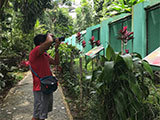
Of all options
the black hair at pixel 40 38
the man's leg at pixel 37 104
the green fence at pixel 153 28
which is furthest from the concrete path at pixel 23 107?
the green fence at pixel 153 28

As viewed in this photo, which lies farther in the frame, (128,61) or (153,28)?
(153,28)

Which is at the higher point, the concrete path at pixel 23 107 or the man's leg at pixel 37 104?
the man's leg at pixel 37 104

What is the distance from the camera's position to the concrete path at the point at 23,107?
336cm

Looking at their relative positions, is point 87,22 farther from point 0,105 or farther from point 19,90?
point 0,105

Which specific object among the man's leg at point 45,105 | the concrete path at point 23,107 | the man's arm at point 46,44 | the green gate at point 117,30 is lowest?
the concrete path at point 23,107

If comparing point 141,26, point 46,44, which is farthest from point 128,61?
point 141,26

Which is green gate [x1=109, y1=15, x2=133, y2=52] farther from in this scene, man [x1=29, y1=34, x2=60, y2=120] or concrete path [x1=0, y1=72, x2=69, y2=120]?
man [x1=29, y1=34, x2=60, y2=120]

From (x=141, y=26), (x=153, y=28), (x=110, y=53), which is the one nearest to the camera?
(x=110, y=53)

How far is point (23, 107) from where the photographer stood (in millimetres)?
3838

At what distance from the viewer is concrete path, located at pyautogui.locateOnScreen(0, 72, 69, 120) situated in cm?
336

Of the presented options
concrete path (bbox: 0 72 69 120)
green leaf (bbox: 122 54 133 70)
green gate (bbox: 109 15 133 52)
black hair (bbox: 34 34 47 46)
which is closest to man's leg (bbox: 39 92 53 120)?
black hair (bbox: 34 34 47 46)

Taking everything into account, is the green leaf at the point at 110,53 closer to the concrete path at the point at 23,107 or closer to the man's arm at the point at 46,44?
the man's arm at the point at 46,44

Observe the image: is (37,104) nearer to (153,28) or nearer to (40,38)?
(40,38)

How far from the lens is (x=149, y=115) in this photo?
79.2 inches
